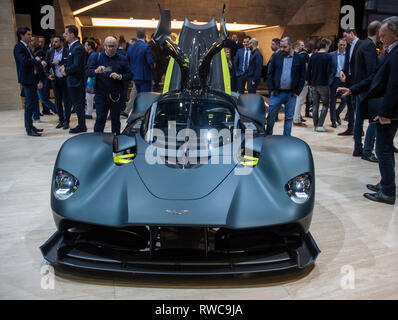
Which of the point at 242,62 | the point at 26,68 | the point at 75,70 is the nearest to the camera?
the point at 75,70

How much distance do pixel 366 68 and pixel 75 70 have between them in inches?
178

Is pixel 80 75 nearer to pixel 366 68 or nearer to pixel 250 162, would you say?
pixel 366 68

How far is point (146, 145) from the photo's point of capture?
2742 mm

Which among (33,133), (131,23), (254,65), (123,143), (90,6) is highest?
(90,6)

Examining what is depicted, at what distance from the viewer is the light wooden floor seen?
82.8 inches

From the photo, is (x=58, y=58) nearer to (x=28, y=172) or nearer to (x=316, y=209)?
(x=28, y=172)

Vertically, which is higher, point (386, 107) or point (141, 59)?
point (141, 59)

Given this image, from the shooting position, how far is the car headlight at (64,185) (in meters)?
2.26

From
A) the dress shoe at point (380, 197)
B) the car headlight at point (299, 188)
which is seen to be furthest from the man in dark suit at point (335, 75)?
the car headlight at point (299, 188)

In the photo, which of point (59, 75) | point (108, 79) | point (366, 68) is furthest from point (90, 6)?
point (366, 68)

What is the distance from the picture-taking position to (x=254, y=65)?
8484 millimetres

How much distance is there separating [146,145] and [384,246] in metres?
1.95

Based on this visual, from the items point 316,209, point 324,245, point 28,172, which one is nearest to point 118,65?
point 28,172
